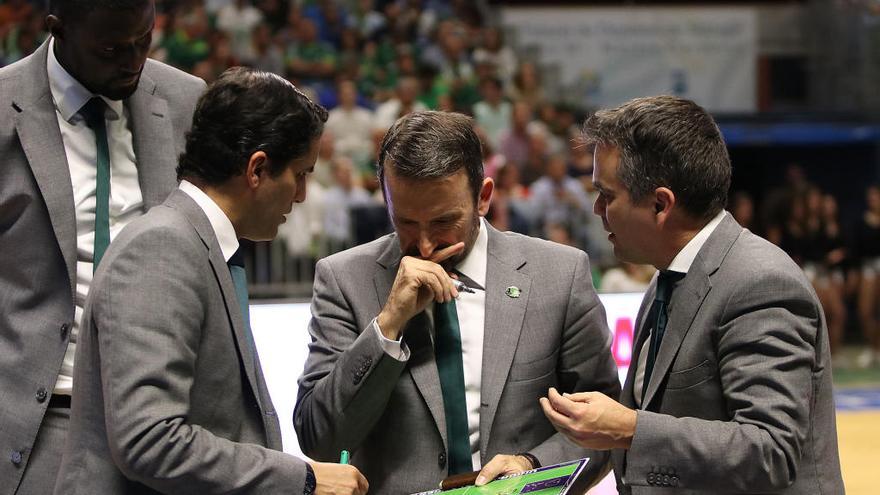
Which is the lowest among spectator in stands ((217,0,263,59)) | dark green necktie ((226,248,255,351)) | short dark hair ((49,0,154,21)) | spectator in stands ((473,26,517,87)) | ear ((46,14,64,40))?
spectator in stands ((473,26,517,87))

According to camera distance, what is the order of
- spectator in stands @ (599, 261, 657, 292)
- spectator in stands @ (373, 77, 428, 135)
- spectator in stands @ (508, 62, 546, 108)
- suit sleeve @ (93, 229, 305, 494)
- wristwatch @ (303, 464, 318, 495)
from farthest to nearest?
spectator in stands @ (508, 62, 546, 108) → spectator in stands @ (373, 77, 428, 135) → spectator in stands @ (599, 261, 657, 292) → wristwatch @ (303, 464, 318, 495) → suit sleeve @ (93, 229, 305, 494)

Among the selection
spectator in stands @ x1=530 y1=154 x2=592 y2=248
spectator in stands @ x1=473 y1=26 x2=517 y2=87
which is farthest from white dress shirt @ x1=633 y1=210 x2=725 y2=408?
spectator in stands @ x1=473 y1=26 x2=517 y2=87

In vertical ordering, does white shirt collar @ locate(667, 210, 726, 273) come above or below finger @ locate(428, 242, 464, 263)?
above

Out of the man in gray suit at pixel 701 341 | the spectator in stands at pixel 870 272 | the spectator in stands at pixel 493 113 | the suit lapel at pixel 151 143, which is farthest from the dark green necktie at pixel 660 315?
the spectator in stands at pixel 870 272

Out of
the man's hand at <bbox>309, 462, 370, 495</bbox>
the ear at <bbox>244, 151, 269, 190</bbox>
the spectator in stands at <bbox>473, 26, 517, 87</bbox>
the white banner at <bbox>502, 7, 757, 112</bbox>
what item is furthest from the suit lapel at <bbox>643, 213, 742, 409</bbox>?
the white banner at <bbox>502, 7, 757, 112</bbox>

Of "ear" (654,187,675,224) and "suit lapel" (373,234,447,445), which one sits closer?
"ear" (654,187,675,224)

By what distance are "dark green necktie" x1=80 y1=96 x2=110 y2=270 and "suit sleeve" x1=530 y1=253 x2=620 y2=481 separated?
1.03 metres

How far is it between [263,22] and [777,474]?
36.1 ft

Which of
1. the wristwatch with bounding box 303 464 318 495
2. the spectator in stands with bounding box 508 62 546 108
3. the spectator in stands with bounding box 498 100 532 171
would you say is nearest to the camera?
the wristwatch with bounding box 303 464 318 495

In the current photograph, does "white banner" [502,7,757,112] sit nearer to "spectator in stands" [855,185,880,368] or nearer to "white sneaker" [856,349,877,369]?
"spectator in stands" [855,185,880,368]

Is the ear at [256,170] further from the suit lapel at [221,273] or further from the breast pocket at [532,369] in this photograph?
the breast pocket at [532,369]

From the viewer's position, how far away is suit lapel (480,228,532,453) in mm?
2668

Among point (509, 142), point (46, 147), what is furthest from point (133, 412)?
point (509, 142)

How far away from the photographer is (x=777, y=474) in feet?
7.71
